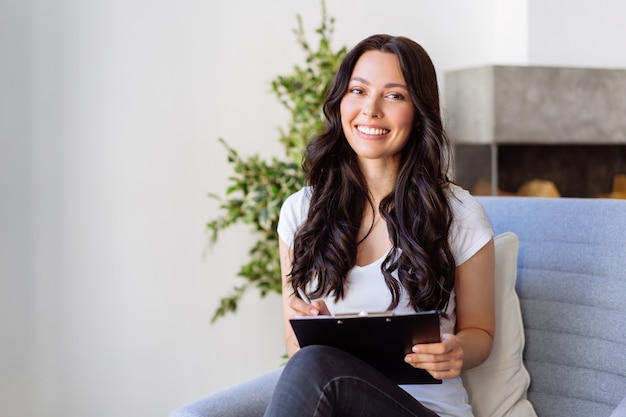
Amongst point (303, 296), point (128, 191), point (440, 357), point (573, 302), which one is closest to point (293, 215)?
point (303, 296)

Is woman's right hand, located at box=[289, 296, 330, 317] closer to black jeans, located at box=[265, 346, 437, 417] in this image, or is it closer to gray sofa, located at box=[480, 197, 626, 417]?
black jeans, located at box=[265, 346, 437, 417]

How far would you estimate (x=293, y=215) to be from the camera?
192 cm

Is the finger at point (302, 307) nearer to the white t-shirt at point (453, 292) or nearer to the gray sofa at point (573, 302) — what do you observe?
the white t-shirt at point (453, 292)

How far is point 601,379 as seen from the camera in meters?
1.78

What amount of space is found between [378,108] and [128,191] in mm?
1286

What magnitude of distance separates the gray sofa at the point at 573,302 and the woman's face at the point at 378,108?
43 cm

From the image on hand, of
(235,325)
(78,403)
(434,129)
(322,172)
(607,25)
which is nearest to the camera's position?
(434,129)

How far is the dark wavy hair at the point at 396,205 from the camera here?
1.74 meters

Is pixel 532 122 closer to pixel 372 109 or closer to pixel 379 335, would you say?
pixel 372 109

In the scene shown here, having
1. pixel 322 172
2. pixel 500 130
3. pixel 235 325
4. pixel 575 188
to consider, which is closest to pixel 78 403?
pixel 235 325

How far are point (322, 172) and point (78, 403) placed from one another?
1349 mm

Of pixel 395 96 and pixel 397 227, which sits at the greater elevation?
pixel 395 96

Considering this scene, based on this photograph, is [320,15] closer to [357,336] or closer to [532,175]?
[532,175]

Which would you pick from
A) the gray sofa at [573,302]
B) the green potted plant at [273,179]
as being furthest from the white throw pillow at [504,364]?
the green potted plant at [273,179]
